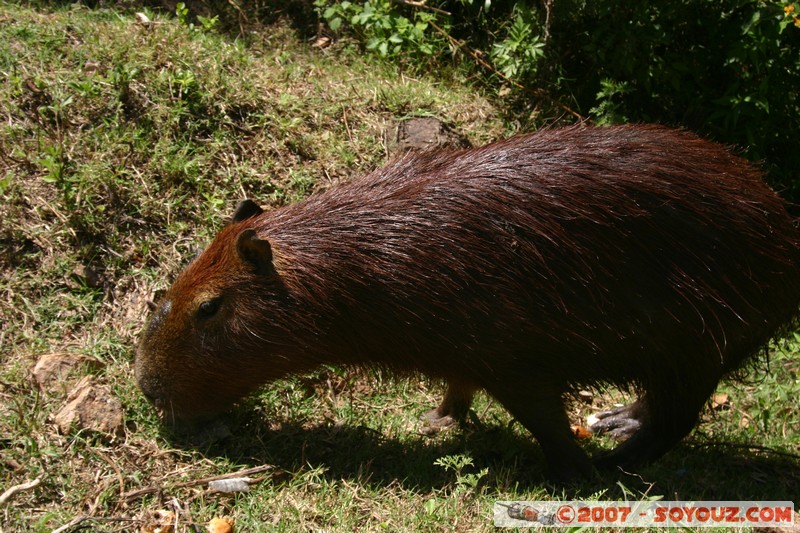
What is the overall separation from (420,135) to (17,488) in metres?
3.33

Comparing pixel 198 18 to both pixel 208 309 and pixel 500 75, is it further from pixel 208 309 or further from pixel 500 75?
pixel 208 309

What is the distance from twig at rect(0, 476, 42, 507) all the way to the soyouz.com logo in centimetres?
196

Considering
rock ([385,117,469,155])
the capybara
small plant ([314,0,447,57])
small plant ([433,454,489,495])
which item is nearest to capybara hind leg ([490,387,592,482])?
the capybara

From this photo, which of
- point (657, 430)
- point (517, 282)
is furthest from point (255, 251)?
point (657, 430)

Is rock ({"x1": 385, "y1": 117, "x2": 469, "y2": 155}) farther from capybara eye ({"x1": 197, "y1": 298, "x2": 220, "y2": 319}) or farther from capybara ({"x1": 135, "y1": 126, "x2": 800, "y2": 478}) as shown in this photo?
capybara eye ({"x1": 197, "y1": 298, "x2": 220, "y2": 319})

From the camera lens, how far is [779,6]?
481cm

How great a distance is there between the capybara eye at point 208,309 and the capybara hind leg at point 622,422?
2244mm

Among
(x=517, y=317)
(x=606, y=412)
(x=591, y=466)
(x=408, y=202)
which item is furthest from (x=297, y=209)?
(x=606, y=412)

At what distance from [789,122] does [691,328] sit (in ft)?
8.21

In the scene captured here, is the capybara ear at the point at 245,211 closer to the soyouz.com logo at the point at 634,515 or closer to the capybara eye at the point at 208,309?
the capybara eye at the point at 208,309

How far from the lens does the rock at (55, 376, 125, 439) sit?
4.02m

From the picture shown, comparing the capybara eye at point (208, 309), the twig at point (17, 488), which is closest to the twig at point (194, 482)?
the twig at point (17, 488)

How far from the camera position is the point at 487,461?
4234 millimetres

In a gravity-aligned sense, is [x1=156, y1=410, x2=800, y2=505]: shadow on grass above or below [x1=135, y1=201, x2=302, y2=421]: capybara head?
below
